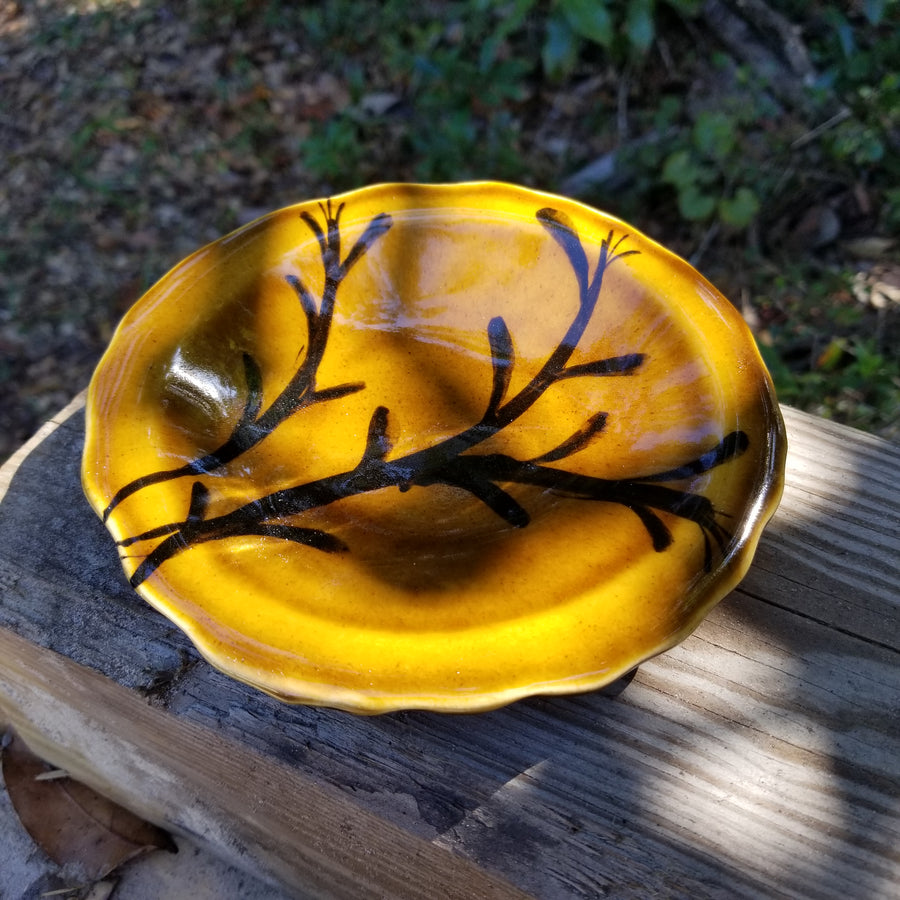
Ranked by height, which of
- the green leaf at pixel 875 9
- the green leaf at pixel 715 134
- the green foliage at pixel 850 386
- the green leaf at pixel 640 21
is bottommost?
the green foliage at pixel 850 386

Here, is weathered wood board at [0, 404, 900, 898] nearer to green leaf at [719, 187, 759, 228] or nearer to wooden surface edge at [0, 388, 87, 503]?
wooden surface edge at [0, 388, 87, 503]

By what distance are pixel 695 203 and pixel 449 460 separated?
1.65 meters

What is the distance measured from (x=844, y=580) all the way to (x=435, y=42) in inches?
111

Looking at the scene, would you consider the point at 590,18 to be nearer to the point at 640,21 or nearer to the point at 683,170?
the point at 640,21

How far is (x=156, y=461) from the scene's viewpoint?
1.03 meters

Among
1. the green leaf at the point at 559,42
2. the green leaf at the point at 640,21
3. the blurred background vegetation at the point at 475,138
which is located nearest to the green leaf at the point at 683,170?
the blurred background vegetation at the point at 475,138

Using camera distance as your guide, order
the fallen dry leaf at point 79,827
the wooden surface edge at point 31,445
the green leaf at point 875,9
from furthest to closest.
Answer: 1. the green leaf at point 875,9
2. the fallen dry leaf at point 79,827
3. the wooden surface edge at point 31,445

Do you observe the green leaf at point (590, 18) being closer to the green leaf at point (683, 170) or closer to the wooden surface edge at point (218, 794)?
the green leaf at point (683, 170)

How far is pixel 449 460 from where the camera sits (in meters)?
A: 1.16

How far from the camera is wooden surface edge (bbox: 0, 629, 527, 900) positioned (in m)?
0.98

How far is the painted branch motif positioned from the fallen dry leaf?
80 centimetres

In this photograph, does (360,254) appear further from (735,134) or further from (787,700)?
(735,134)

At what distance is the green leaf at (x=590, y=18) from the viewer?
2.44m

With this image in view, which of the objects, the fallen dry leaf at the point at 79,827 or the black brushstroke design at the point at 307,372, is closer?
the black brushstroke design at the point at 307,372
